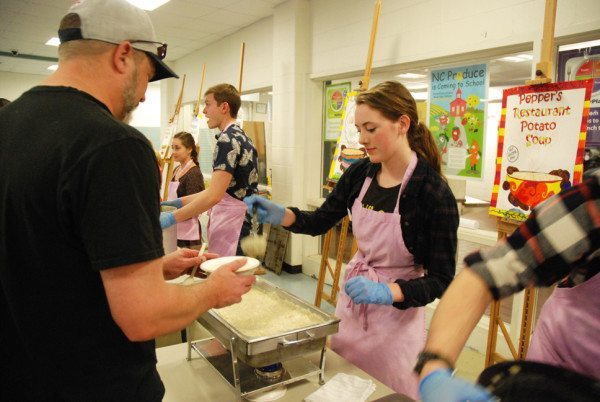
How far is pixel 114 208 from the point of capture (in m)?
0.78

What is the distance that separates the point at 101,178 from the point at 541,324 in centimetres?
109

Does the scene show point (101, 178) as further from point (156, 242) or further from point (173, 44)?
point (173, 44)

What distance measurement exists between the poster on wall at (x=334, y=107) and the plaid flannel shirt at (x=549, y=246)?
373 centimetres

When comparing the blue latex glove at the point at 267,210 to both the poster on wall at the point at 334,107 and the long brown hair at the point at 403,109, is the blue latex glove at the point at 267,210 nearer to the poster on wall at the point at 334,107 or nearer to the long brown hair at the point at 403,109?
the long brown hair at the point at 403,109

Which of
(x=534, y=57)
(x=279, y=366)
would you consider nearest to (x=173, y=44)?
(x=534, y=57)

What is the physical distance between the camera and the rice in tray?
4.43 ft

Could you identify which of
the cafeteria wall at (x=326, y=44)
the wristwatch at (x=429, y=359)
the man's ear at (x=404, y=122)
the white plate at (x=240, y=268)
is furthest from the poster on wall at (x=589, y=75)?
the wristwatch at (x=429, y=359)

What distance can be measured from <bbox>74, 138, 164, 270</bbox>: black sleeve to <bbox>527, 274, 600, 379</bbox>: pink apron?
861mm

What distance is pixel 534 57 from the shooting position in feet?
8.87

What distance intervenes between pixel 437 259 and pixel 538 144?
117 centimetres

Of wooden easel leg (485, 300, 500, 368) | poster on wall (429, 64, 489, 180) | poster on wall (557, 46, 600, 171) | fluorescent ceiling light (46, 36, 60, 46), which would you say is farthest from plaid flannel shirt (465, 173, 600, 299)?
fluorescent ceiling light (46, 36, 60, 46)

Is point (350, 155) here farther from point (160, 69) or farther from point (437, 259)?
point (160, 69)

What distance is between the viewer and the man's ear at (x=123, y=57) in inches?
36.9

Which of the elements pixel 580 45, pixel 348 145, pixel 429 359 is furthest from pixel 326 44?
pixel 429 359
